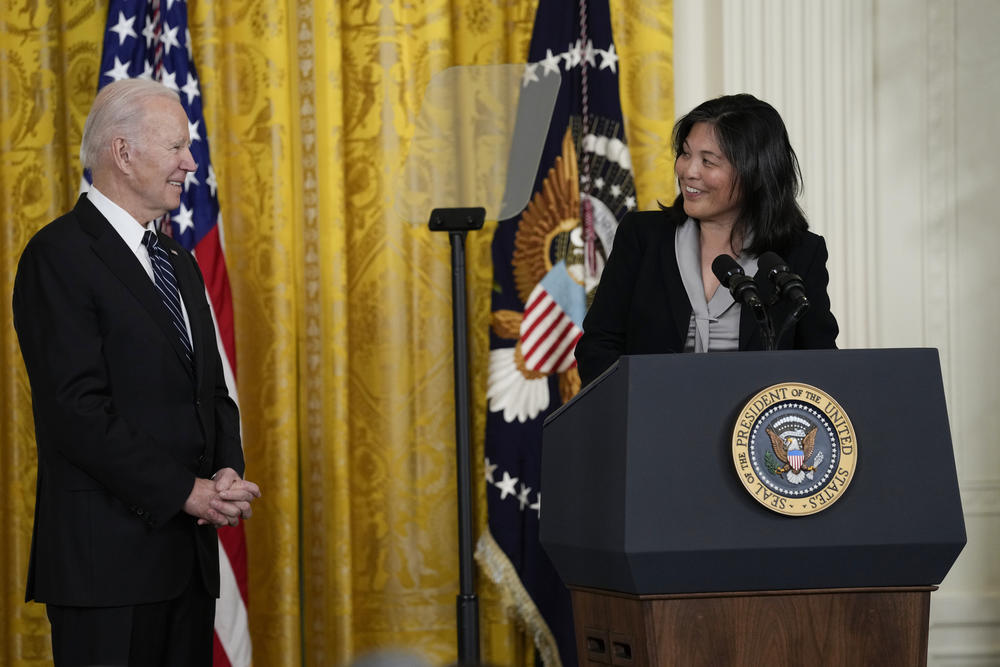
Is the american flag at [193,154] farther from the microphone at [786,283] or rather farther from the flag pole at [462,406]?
the microphone at [786,283]

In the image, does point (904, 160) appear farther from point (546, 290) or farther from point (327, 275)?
point (327, 275)

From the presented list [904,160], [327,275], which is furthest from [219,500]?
[904,160]

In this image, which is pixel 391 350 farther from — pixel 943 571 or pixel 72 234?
pixel 943 571

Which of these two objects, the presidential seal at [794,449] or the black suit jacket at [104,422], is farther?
the black suit jacket at [104,422]

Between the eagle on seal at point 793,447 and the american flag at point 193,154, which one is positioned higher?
the american flag at point 193,154

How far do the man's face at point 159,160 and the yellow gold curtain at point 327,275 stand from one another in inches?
44.9

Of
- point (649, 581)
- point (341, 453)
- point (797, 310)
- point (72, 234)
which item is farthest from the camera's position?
point (341, 453)

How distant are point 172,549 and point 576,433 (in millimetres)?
971

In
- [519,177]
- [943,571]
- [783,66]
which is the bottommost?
[943,571]

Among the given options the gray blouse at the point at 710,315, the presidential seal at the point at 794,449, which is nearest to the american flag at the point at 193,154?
the gray blouse at the point at 710,315

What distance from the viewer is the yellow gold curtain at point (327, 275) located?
11.8 ft

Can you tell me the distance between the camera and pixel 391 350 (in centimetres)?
370

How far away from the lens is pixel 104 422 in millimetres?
2174

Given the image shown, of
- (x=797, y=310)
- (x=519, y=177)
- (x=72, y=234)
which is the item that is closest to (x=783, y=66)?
(x=519, y=177)
